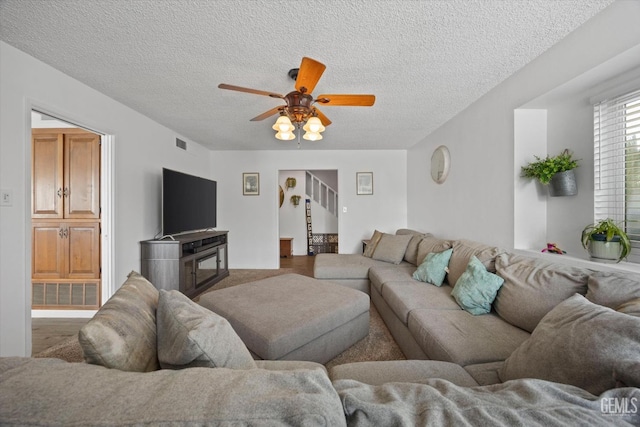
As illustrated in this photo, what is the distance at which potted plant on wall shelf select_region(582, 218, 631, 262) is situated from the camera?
1.56 meters

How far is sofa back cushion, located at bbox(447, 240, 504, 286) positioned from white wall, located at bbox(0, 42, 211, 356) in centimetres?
357

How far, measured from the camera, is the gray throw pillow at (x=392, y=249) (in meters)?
3.45

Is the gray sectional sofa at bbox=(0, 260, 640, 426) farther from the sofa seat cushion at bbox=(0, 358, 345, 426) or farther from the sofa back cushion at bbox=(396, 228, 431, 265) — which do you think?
the sofa back cushion at bbox=(396, 228, 431, 265)

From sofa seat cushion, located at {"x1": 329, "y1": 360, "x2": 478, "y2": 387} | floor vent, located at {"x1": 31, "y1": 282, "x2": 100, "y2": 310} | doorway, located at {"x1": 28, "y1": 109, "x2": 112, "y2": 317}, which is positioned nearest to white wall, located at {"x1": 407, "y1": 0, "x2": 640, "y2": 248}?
sofa seat cushion, located at {"x1": 329, "y1": 360, "x2": 478, "y2": 387}

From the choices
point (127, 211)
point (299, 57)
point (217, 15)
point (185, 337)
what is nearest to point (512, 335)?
point (185, 337)

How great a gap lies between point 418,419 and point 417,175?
14.6 ft

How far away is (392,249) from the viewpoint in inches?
139

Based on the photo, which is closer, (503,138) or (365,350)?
(365,350)

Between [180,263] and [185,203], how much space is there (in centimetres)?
91

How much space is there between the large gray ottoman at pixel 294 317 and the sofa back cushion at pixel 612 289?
1.42 m

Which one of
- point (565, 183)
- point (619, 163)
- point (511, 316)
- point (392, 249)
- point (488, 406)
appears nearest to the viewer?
point (488, 406)

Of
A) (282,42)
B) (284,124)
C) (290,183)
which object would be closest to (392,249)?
(284,124)

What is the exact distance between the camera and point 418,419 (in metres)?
0.55

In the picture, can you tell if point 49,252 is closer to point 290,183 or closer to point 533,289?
point 533,289
